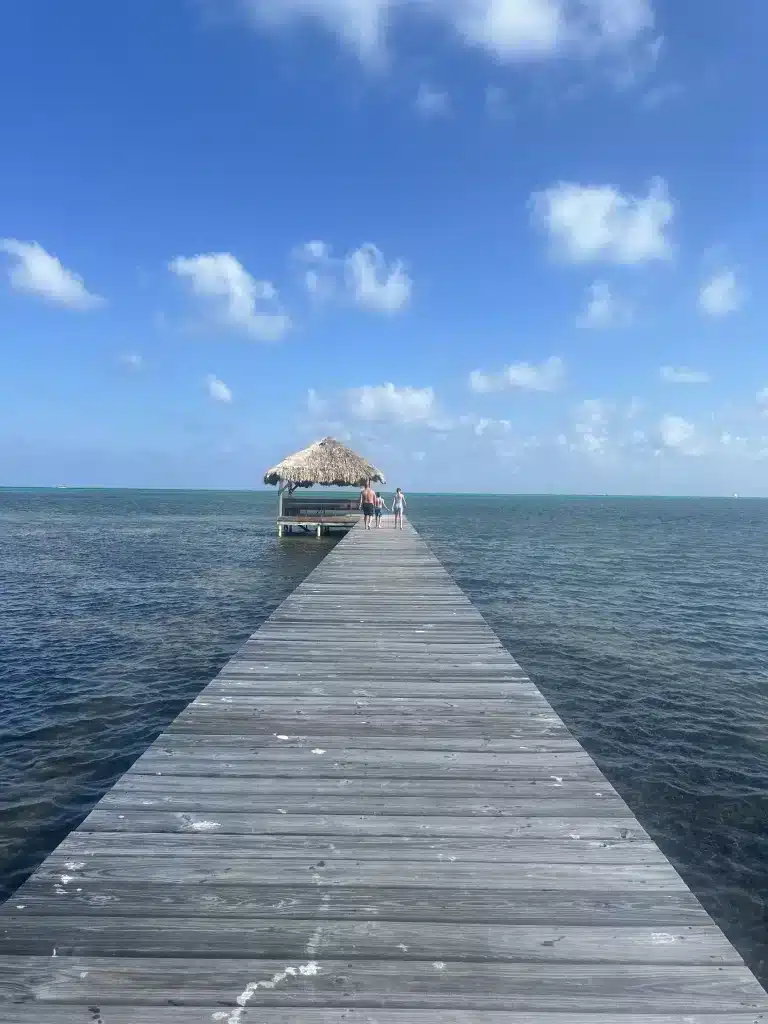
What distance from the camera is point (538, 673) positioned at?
1144 centimetres

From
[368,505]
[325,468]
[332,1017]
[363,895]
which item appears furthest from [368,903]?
[325,468]

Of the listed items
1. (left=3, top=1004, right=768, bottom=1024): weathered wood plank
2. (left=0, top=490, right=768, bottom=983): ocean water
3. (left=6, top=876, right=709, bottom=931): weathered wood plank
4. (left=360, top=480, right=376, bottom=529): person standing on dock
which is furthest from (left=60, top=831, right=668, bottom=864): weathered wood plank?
(left=360, top=480, right=376, bottom=529): person standing on dock

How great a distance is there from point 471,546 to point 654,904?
31956 mm

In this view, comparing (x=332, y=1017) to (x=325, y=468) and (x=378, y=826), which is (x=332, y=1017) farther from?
(x=325, y=468)

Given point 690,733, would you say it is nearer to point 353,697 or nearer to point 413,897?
point 353,697

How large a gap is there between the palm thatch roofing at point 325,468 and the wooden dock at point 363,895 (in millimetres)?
26111

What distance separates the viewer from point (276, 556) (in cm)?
2683

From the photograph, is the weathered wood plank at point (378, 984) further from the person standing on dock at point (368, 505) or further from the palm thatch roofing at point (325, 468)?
the palm thatch roofing at point (325, 468)

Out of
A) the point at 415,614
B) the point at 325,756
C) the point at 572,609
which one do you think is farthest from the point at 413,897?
the point at 572,609

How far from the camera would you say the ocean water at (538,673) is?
654cm

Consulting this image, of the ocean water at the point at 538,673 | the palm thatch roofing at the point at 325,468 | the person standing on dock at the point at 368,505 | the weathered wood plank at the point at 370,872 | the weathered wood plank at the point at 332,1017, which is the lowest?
the ocean water at the point at 538,673

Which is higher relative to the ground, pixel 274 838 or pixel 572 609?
pixel 274 838

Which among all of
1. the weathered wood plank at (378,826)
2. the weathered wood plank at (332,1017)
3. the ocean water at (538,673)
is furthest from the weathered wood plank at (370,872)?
the ocean water at (538,673)

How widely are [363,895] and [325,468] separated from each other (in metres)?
28.7
